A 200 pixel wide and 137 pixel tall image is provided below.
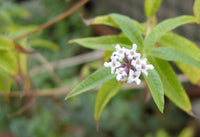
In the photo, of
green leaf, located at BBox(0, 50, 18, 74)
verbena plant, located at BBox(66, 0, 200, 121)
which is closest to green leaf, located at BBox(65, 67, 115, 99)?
verbena plant, located at BBox(66, 0, 200, 121)

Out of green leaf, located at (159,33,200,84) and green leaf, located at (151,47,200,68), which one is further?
green leaf, located at (159,33,200,84)

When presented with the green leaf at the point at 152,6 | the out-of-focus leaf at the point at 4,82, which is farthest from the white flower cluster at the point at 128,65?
the out-of-focus leaf at the point at 4,82

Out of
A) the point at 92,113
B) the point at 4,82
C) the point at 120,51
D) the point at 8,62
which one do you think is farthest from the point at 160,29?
the point at 92,113

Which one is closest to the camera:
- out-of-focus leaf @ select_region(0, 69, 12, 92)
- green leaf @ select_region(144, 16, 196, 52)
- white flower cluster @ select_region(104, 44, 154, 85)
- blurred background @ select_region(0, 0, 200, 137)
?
white flower cluster @ select_region(104, 44, 154, 85)

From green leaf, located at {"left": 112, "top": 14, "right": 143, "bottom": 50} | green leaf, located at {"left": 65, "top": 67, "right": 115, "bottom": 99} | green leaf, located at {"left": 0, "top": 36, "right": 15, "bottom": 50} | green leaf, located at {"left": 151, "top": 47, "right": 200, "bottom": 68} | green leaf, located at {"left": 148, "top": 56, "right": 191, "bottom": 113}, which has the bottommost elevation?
green leaf, located at {"left": 148, "top": 56, "right": 191, "bottom": 113}

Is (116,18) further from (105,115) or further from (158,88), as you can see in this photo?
(105,115)

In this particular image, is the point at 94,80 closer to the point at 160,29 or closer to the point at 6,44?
the point at 160,29

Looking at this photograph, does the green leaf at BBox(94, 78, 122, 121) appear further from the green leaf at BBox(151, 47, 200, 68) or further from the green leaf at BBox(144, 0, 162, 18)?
the green leaf at BBox(144, 0, 162, 18)
